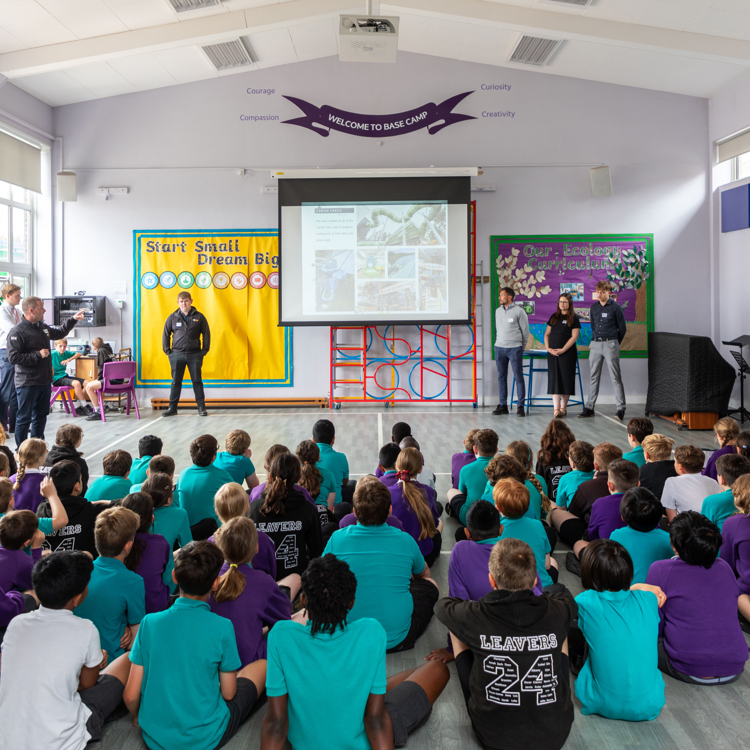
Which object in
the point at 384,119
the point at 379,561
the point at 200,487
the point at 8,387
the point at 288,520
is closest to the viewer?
the point at 379,561

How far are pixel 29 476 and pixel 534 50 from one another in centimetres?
733

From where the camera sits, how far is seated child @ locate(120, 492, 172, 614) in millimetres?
2312

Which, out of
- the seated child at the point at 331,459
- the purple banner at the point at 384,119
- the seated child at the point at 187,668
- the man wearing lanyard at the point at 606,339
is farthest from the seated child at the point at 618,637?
the purple banner at the point at 384,119

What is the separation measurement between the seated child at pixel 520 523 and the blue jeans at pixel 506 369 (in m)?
5.33

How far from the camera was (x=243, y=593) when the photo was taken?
6.55 feet

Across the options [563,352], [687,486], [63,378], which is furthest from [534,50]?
[63,378]

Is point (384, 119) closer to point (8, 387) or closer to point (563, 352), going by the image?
point (563, 352)

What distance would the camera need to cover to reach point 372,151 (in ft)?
27.2

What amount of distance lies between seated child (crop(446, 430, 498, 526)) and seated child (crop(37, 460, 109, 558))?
1.86 meters

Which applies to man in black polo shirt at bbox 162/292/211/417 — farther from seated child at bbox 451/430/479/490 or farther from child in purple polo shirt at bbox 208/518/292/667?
child in purple polo shirt at bbox 208/518/292/667

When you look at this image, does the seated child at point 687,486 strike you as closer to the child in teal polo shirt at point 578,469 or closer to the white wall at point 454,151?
the child in teal polo shirt at point 578,469

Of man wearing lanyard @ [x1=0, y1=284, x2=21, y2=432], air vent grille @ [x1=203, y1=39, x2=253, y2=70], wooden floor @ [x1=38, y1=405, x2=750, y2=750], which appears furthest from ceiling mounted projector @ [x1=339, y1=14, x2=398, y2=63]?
man wearing lanyard @ [x1=0, y1=284, x2=21, y2=432]

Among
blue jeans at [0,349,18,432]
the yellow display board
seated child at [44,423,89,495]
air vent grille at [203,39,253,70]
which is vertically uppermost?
air vent grille at [203,39,253,70]

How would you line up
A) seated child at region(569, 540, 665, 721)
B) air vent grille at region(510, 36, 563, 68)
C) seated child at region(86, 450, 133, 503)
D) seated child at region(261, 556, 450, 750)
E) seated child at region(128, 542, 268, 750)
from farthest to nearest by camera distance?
air vent grille at region(510, 36, 563, 68)
seated child at region(86, 450, 133, 503)
seated child at region(569, 540, 665, 721)
seated child at region(128, 542, 268, 750)
seated child at region(261, 556, 450, 750)
